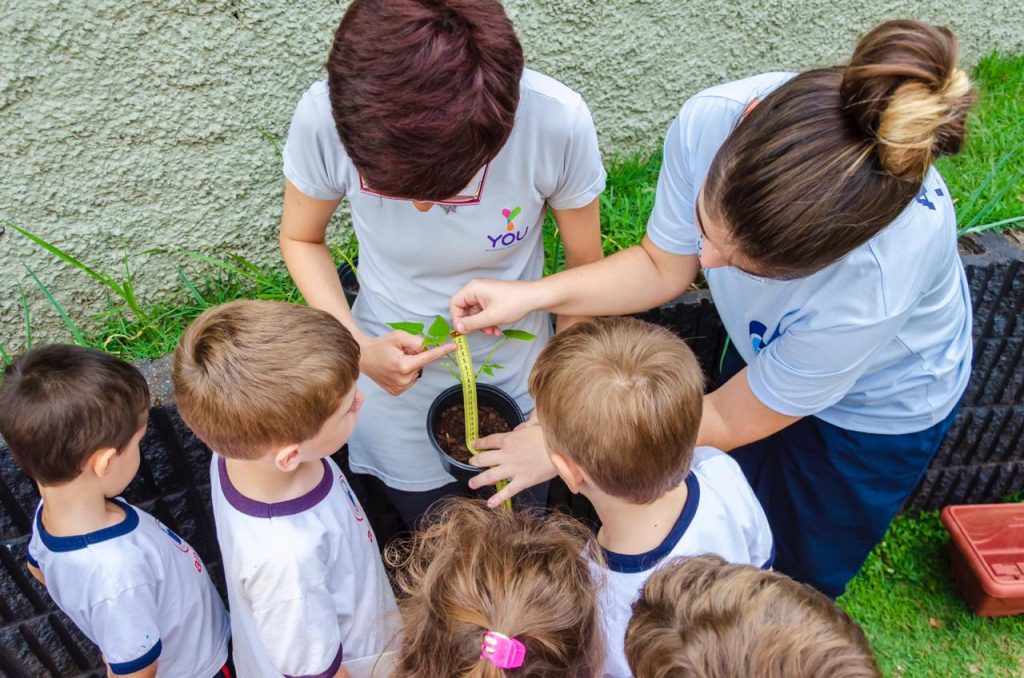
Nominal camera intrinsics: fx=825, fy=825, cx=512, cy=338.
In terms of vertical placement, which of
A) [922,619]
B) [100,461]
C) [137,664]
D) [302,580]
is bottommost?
[922,619]

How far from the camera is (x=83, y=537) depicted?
5.68 ft

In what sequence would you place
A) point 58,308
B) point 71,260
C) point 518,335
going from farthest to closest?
point 58,308
point 71,260
point 518,335

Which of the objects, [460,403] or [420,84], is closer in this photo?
[420,84]

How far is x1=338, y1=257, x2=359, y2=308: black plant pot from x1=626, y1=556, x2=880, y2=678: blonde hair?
1.37 meters

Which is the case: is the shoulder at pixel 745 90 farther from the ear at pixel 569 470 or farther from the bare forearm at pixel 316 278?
the bare forearm at pixel 316 278

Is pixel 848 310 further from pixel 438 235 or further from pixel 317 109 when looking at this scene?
pixel 317 109

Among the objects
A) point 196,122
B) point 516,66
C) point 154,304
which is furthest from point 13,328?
point 516,66

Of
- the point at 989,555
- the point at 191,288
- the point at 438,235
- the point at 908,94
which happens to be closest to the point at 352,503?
the point at 438,235

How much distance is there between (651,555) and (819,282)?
2.05 feet

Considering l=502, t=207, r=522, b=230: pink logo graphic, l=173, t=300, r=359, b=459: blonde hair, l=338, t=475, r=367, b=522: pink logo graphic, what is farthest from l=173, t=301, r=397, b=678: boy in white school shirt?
l=502, t=207, r=522, b=230: pink logo graphic

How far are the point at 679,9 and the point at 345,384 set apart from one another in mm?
2000

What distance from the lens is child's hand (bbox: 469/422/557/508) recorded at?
5.99 feet

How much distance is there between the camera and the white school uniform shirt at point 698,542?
5.22 ft

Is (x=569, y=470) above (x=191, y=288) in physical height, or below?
above
